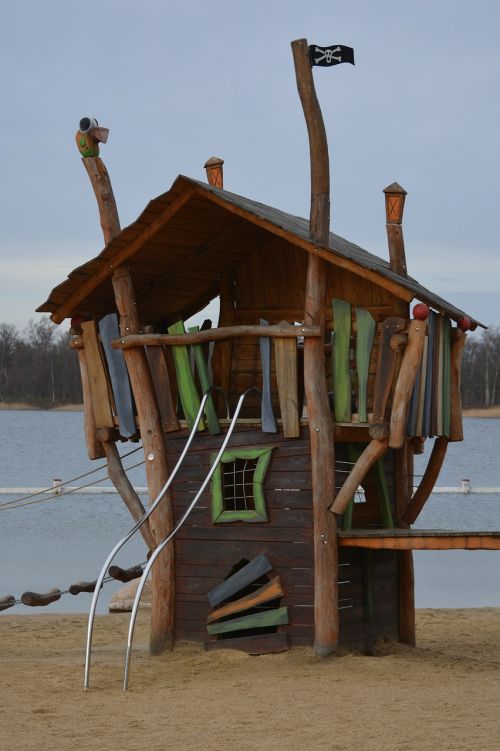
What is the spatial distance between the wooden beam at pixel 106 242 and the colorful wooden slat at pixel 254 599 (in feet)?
11.3

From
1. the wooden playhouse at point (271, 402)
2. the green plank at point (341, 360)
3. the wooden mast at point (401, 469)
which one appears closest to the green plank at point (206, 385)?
the wooden playhouse at point (271, 402)

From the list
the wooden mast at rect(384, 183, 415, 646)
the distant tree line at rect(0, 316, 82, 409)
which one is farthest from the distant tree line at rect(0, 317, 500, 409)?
the wooden mast at rect(384, 183, 415, 646)

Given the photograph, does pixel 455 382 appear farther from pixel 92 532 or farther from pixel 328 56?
pixel 92 532

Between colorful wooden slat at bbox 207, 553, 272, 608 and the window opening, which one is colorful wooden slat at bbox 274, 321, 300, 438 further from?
colorful wooden slat at bbox 207, 553, 272, 608

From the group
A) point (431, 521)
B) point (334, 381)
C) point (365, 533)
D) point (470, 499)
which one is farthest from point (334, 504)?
point (470, 499)

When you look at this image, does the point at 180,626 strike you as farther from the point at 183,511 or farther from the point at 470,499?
the point at 470,499

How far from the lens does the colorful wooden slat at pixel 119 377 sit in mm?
13211

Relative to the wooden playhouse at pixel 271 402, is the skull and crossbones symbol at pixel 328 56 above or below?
above

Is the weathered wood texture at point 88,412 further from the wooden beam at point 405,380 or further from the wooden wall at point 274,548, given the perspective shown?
the wooden beam at point 405,380

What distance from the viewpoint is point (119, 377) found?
13227mm

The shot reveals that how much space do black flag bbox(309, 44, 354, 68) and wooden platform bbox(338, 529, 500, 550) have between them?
4325mm

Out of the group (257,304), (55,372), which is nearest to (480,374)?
(55,372)

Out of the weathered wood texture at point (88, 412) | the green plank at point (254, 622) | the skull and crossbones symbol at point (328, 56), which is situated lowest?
the green plank at point (254, 622)

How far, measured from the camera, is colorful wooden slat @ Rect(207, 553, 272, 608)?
12.2 metres
